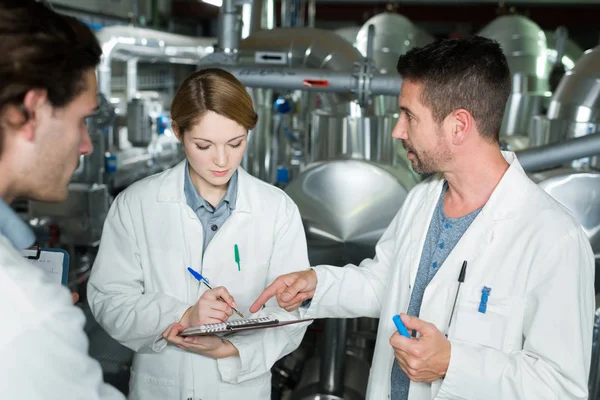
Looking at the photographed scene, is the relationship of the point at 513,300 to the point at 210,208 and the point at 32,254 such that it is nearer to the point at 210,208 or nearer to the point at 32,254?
the point at 210,208

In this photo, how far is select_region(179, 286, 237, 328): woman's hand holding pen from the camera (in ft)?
4.28

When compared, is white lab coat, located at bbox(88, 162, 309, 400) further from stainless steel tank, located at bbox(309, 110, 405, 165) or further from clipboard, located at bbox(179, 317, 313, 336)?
stainless steel tank, located at bbox(309, 110, 405, 165)

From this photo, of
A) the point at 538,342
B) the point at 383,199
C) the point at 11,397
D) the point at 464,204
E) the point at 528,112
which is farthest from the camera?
the point at 528,112

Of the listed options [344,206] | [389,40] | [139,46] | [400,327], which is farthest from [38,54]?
[389,40]

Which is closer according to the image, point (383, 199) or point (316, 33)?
point (383, 199)

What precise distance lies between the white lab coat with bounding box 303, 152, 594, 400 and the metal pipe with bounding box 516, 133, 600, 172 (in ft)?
2.06

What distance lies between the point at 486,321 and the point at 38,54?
3.15ft

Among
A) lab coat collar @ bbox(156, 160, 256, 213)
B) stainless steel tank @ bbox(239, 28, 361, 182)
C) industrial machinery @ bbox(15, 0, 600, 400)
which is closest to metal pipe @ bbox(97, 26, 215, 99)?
industrial machinery @ bbox(15, 0, 600, 400)

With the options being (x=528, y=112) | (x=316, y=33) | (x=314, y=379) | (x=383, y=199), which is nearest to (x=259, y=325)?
(x=383, y=199)

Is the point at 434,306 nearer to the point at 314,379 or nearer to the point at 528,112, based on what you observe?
the point at 314,379

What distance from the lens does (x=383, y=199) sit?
2102mm

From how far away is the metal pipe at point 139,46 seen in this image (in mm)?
4321

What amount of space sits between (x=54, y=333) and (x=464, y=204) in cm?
93

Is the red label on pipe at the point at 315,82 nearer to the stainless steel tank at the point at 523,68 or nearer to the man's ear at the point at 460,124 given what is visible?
the man's ear at the point at 460,124
